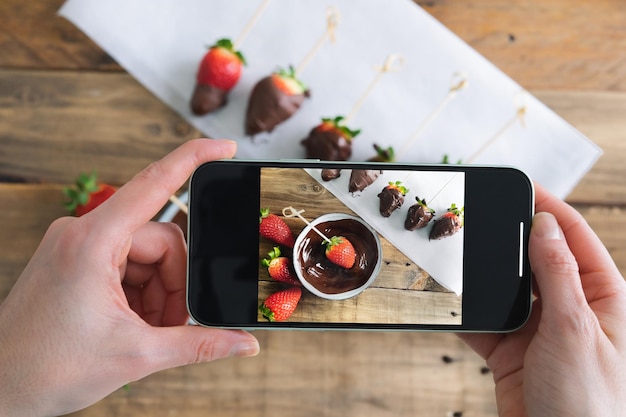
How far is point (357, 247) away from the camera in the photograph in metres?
0.60

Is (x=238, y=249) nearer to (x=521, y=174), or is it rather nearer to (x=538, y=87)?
(x=521, y=174)

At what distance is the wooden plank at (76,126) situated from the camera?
0.81m

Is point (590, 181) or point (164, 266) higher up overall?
point (590, 181)

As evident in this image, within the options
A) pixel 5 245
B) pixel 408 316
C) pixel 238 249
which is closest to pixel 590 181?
pixel 408 316

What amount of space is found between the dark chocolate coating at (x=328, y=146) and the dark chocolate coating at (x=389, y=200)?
197 millimetres

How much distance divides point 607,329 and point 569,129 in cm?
37

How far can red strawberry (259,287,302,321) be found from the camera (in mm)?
584

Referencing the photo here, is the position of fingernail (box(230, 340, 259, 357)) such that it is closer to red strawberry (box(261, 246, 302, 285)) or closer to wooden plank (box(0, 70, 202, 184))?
red strawberry (box(261, 246, 302, 285))

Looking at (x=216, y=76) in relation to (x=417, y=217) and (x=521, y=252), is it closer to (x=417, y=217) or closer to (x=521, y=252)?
(x=417, y=217)

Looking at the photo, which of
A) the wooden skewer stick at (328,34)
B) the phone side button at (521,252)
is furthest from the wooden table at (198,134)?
the phone side button at (521,252)

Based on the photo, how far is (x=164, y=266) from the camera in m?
0.65

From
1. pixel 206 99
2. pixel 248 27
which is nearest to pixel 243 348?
pixel 206 99

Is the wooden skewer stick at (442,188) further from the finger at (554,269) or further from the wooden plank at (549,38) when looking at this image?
the wooden plank at (549,38)

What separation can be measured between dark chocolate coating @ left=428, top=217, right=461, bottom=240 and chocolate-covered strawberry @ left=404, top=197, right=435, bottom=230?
0.01 m
